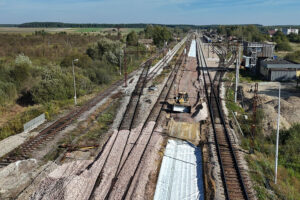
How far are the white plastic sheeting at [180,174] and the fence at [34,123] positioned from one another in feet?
37.4

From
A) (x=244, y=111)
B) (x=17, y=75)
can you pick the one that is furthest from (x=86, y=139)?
(x=17, y=75)

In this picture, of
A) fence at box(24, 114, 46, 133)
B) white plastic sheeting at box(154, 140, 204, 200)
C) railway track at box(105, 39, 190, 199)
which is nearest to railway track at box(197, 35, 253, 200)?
white plastic sheeting at box(154, 140, 204, 200)

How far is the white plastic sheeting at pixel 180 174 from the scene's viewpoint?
1394cm

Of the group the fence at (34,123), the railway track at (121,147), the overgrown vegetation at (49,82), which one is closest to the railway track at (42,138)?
the fence at (34,123)

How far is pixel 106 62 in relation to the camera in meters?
51.6

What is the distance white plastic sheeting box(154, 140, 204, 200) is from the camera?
1394 centimetres

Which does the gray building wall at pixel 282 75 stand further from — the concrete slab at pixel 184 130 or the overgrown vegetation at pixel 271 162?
the concrete slab at pixel 184 130

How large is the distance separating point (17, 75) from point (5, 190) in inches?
1071

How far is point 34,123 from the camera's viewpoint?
23.7 metres

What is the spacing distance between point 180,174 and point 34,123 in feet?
45.4

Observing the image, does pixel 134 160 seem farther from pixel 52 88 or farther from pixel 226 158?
pixel 52 88

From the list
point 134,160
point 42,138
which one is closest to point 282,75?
point 134,160

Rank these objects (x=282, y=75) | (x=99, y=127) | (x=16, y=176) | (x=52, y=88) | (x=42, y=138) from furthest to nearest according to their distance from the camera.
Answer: (x=282, y=75) < (x=52, y=88) < (x=99, y=127) < (x=42, y=138) < (x=16, y=176)

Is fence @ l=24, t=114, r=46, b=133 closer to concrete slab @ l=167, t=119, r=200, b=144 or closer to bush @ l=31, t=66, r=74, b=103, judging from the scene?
bush @ l=31, t=66, r=74, b=103
